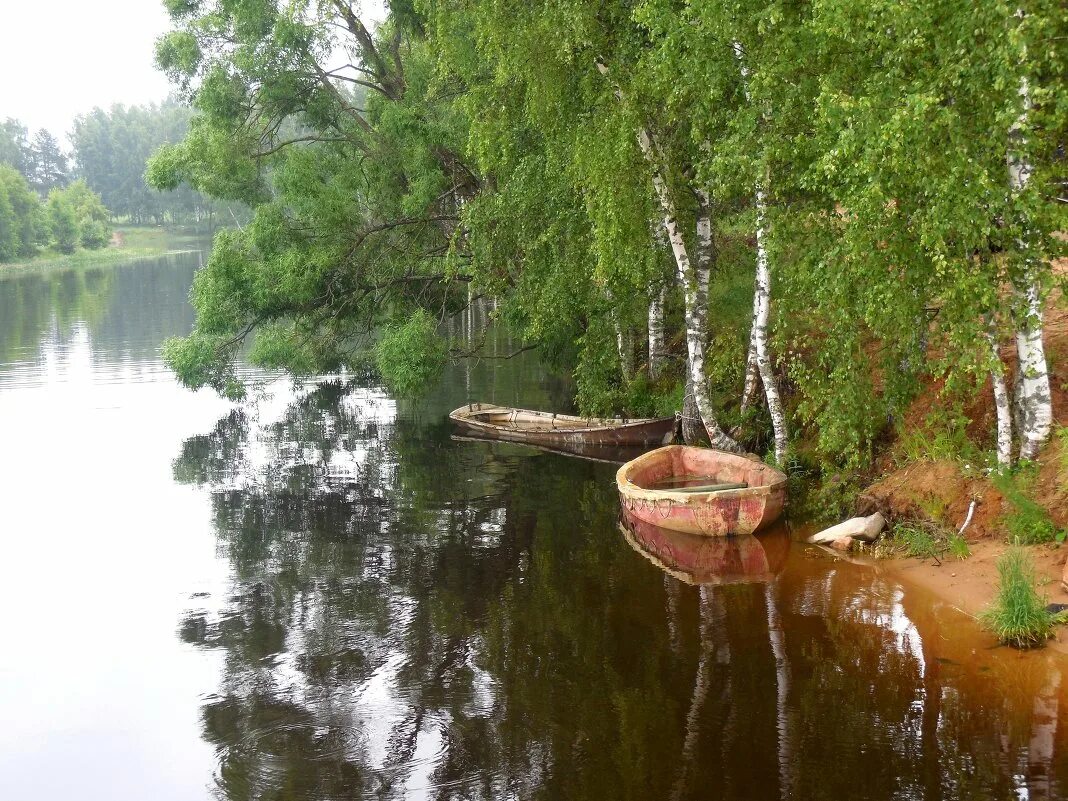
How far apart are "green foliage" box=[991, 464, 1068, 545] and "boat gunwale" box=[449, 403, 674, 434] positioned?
9.80m

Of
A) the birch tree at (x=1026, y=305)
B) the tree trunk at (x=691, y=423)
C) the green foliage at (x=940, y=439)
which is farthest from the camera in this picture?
the tree trunk at (x=691, y=423)

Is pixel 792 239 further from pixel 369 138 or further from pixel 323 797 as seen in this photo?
pixel 369 138

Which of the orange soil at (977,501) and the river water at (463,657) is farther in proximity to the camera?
the orange soil at (977,501)

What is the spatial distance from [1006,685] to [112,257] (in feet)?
365

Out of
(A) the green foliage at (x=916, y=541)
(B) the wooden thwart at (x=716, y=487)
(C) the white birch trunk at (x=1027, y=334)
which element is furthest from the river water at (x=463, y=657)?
(C) the white birch trunk at (x=1027, y=334)

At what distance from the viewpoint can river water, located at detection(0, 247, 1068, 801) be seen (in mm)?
9750

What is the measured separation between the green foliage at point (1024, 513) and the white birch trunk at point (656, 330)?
10361 millimetres

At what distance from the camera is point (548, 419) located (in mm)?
25984

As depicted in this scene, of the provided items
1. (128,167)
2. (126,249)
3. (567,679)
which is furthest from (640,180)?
(128,167)

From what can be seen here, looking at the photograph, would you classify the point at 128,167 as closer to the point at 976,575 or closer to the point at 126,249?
the point at 126,249

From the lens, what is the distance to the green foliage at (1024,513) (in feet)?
42.6

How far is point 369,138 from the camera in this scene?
1150 inches

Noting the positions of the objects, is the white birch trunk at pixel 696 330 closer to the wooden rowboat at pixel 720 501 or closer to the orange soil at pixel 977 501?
the wooden rowboat at pixel 720 501

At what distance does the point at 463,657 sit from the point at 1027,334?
8399 millimetres
